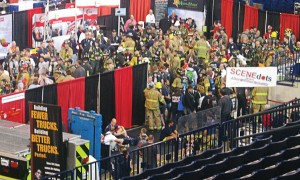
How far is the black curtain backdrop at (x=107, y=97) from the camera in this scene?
26.1m

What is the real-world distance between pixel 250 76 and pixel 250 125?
3.50 metres

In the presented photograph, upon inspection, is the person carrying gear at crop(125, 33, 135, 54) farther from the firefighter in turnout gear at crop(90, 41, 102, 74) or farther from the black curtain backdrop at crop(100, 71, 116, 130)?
the black curtain backdrop at crop(100, 71, 116, 130)

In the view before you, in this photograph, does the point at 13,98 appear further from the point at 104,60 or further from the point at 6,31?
the point at 6,31

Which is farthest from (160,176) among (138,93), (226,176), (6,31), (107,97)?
(6,31)

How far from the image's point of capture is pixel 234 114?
88.0 ft

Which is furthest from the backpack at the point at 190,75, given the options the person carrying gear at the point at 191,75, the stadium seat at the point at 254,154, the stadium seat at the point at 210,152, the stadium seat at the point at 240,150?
the stadium seat at the point at 254,154

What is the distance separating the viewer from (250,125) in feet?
71.2

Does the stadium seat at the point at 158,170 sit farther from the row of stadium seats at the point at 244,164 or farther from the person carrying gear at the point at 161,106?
the person carrying gear at the point at 161,106

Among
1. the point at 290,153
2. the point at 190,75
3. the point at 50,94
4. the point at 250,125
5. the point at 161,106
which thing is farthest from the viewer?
the point at 190,75

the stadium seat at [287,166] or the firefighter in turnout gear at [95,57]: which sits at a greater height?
the firefighter in turnout gear at [95,57]

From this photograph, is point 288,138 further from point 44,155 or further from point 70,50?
point 70,50

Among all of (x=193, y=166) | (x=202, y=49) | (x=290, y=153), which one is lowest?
(x=193, y=166)

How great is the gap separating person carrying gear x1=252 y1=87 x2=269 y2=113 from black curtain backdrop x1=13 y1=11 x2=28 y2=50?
32.2 ft

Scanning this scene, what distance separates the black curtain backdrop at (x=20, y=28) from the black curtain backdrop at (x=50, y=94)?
8.89 m
